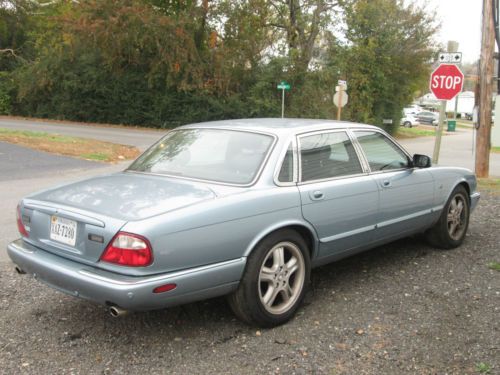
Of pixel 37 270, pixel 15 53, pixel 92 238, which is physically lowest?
pixel 37 270

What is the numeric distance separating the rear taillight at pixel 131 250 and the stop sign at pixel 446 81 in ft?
30.6

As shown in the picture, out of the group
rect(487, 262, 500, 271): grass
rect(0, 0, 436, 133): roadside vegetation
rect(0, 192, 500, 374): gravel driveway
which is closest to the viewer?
rect(0, 192, 500, 374): gravel driveway

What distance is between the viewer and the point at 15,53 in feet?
119

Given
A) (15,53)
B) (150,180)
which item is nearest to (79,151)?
(150,180)

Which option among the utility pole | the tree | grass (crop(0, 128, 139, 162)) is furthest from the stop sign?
the tree

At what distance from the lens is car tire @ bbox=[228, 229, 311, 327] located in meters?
3.66

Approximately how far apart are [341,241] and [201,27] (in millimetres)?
25599

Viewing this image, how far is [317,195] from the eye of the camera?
13.6 ft

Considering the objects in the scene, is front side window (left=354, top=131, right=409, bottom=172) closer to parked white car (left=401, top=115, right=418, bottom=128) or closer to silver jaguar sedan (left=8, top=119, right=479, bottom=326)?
silver jaguar sedan (left=8, top=119, right=479, bottom=326)

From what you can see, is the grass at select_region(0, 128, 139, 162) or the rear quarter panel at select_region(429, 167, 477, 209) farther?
the grass at select_region(0, 128, 139, 162)

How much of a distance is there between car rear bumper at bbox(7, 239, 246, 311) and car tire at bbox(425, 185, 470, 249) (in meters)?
2.91

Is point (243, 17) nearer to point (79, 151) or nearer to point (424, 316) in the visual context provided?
point (79, 151)

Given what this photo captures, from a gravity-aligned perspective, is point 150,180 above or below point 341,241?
above

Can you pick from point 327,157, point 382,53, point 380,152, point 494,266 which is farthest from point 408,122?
point 327,157
